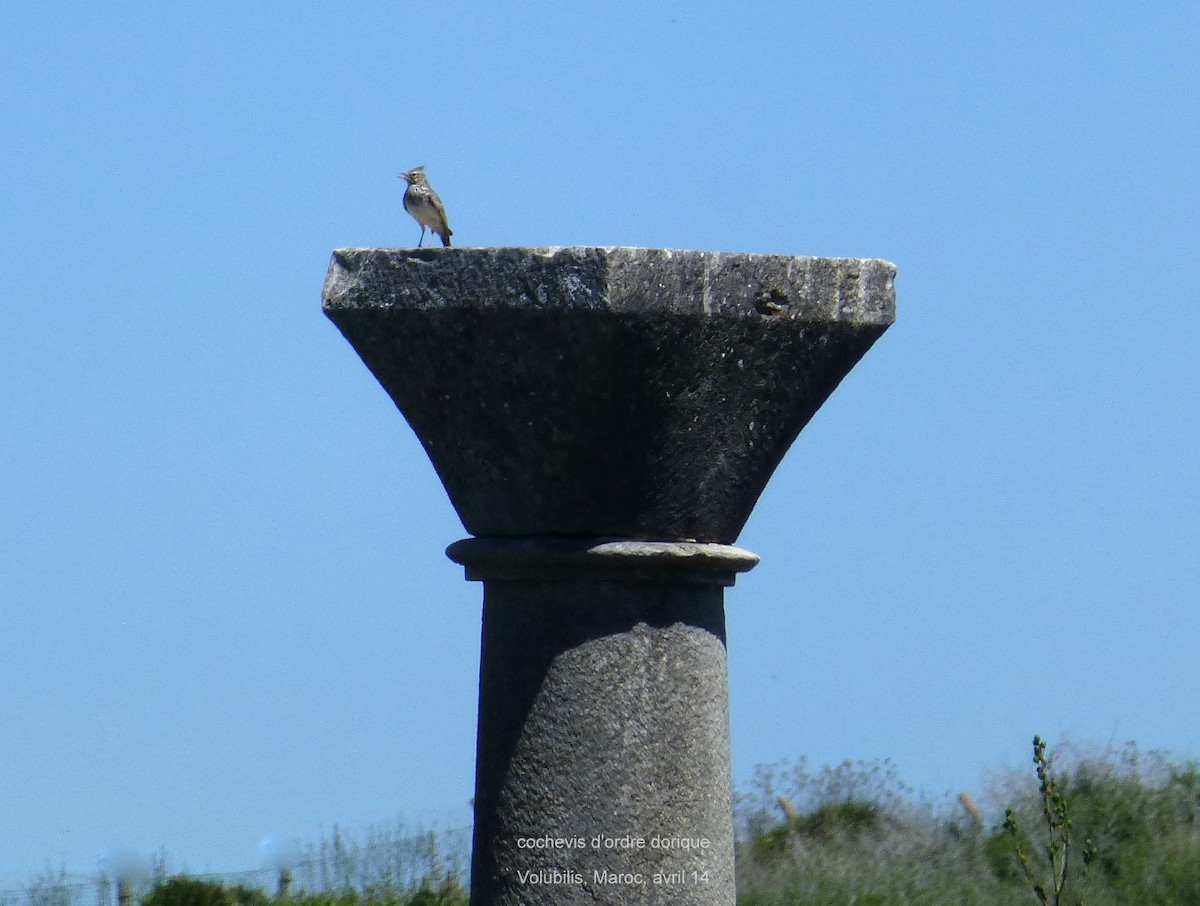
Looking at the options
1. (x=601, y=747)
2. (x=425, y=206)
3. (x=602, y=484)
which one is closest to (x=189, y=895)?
(x=425, y=206)

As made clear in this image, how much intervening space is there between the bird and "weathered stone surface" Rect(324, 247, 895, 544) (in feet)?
4.95

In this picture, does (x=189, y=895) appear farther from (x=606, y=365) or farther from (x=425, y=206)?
(x=606, y=365)

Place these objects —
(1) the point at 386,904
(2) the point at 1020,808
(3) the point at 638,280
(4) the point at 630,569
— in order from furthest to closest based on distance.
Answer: (2) the point at 1020,808, (1) the point at 386,904, (4) the point at 630,569, (3) the point at 638,280

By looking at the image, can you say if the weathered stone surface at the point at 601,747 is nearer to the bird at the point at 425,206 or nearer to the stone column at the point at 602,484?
the stone column at the point at 602,484

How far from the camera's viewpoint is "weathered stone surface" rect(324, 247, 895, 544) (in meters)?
4.00

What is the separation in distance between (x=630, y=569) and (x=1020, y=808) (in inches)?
322

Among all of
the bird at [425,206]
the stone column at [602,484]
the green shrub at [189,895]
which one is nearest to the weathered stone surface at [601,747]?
the stone column at [602,484]

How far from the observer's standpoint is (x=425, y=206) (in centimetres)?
572

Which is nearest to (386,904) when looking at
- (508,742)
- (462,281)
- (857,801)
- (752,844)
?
(752,844)

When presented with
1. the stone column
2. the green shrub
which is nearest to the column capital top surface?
the stone column

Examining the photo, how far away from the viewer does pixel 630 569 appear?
167 inches

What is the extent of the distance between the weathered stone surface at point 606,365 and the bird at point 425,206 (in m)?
1.51

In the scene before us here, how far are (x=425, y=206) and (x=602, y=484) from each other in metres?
1.84

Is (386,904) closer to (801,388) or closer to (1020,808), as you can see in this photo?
(1020,808)
